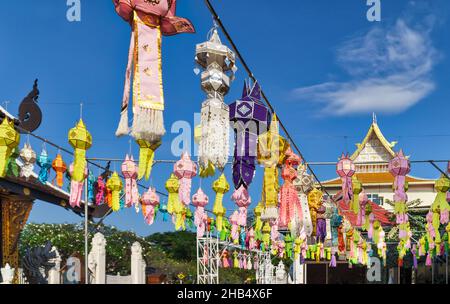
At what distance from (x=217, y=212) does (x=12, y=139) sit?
5.03 meters

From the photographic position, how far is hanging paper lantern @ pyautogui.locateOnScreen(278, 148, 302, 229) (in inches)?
362

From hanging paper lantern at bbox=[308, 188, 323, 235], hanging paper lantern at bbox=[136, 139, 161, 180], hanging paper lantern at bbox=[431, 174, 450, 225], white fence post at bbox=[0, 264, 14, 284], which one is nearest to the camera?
hanging paper lantern at bbox=[136, 139, 161, 180]

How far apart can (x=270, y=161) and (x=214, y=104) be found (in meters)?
2.49

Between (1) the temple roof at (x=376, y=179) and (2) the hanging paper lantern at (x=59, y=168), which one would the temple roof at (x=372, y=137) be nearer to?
(1) the temple roof at (x=376, y=179)

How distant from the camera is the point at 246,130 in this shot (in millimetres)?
6215

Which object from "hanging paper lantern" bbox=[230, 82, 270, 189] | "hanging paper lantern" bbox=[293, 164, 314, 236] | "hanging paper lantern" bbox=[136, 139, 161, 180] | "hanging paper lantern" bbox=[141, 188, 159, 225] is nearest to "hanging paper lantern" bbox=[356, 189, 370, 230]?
"hanging paper lantern" bbox=[293, 164, 314, 236]

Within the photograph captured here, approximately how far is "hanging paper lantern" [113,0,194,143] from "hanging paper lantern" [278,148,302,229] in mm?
4900

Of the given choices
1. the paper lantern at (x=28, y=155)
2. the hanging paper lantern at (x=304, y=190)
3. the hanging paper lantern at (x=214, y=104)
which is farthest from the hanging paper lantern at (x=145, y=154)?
the paper lantern at (x=28, y=155)

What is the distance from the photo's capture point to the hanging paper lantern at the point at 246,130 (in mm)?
6137

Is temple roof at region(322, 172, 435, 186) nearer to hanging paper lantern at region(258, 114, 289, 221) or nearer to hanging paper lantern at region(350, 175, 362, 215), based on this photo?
hanging paper lantern at region(350, 175, 362, 215)

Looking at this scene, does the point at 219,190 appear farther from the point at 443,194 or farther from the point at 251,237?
the point at 251,237
